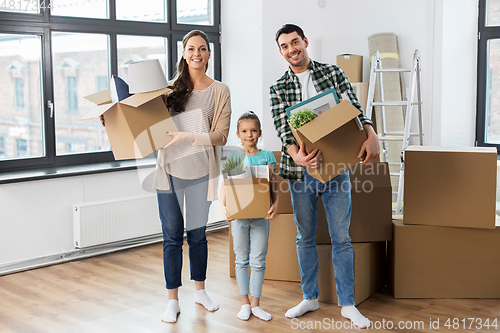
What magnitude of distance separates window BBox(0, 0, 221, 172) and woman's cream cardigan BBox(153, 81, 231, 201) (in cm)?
167

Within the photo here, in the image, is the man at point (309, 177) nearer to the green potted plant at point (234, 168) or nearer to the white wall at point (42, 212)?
the green potted plant at point (234, 168)

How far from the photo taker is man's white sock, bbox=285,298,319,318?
2480mm

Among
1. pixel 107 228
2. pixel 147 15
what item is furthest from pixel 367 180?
pixel 147 15

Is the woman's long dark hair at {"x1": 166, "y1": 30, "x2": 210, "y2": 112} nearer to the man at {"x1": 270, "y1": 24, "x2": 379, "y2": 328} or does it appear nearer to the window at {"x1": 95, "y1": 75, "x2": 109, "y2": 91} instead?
the man at {"x1": 270, "y1": 24, "x2": 379, "y2": 328}

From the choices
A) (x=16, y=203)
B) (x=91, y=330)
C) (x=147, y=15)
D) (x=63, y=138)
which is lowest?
(x=91, y=330)

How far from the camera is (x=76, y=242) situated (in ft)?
11.5

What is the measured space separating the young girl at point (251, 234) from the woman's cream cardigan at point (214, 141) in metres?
0.06

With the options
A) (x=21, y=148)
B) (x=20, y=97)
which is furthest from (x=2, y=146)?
(x=20, y=97)

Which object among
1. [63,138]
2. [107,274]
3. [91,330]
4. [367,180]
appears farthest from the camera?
[63,138]

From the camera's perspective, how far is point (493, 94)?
13.6ft

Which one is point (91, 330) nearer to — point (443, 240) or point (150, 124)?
point (150, 124)

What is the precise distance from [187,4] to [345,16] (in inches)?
54.7

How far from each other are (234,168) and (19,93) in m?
2.03

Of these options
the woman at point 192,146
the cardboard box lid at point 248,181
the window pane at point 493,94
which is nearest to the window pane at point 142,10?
the woman at point 192,146
